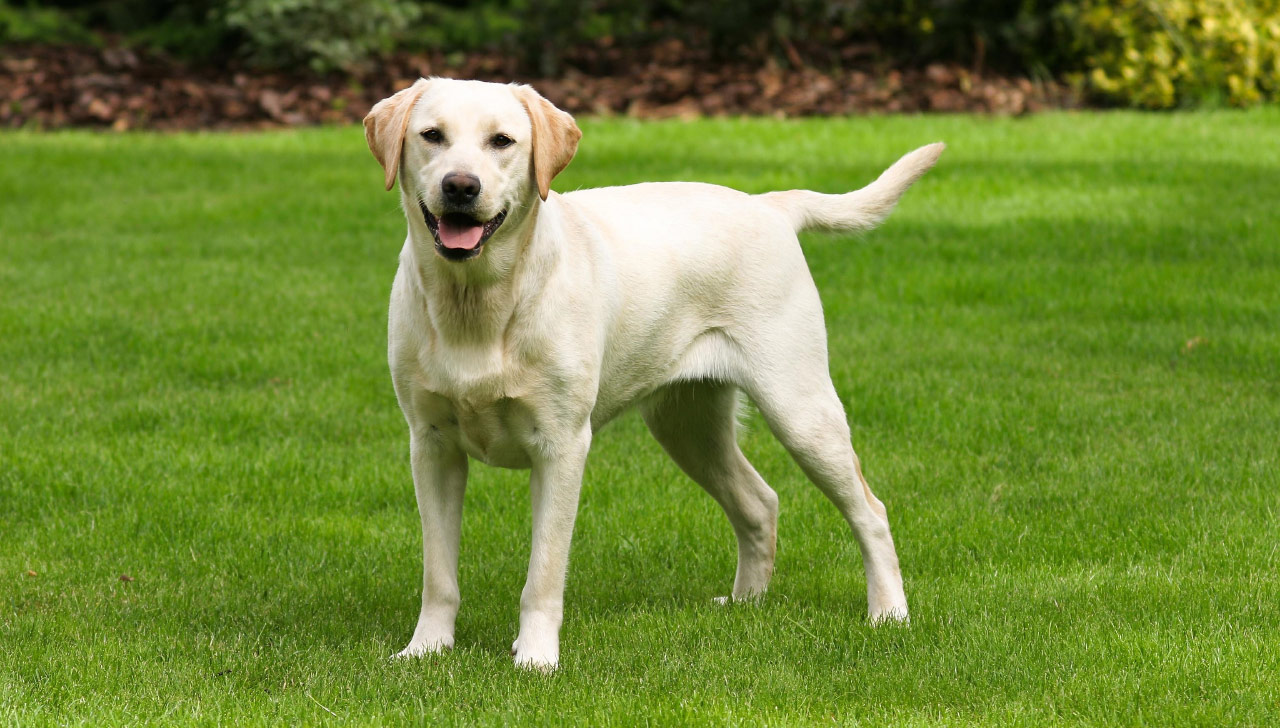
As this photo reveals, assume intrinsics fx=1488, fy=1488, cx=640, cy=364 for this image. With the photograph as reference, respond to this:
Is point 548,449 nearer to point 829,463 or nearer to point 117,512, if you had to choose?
point 829,463

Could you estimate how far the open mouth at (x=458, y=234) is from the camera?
4062mm

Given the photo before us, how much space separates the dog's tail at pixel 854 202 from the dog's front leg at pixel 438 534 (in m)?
1.46

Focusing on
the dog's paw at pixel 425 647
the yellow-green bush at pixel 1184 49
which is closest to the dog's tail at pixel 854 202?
the dog's paw at pixel 425 647

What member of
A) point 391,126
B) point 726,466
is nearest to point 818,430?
point 726,466

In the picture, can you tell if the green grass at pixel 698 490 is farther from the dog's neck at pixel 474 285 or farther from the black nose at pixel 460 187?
the black nose at pixel 460 187

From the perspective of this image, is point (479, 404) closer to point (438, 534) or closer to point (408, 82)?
point (438, 534)

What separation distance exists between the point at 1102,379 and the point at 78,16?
16.2 m

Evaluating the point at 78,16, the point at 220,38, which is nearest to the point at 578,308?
the point at 220,38

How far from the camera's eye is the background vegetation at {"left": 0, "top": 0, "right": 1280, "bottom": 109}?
568 inches

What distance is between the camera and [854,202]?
5.25m

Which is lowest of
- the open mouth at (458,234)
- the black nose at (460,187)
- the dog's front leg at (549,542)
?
the dog's front leg at (549,542)

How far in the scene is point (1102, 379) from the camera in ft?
25.0

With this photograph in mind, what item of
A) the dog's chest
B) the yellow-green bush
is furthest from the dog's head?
the yellow-green bush

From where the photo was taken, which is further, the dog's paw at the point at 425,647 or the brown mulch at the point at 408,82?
the brown mulch at the point at 408,82
